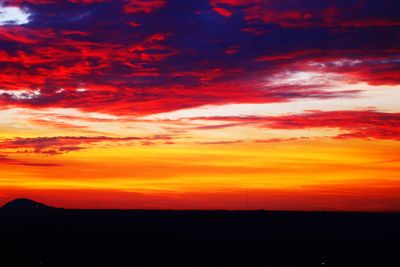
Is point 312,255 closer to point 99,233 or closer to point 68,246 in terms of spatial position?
point 68,246

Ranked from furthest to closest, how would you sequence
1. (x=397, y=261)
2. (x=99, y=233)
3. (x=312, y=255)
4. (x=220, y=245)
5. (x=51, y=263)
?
(x=99, y=233)
(x=220, y=245)
(x=312, y=255)
(x=397, y=261)
(x=51, y=263)

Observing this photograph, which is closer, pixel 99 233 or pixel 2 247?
pixel 2 247

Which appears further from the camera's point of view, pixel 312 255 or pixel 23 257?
pixel 312 255

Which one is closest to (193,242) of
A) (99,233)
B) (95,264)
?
(99,233)

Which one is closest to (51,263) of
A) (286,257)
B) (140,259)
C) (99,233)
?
(140,259)

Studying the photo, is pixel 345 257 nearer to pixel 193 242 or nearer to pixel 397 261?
pixel 397 261

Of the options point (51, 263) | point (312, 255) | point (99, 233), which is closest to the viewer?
point (51, 263)

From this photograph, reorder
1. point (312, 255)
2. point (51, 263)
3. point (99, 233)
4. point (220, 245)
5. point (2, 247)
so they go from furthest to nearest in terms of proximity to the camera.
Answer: point (99, 233)
point (220, 245)
point (2, 247)
point (312, 255)
point (51, 263)

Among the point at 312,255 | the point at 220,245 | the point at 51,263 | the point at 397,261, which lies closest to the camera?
the point at 51,263
